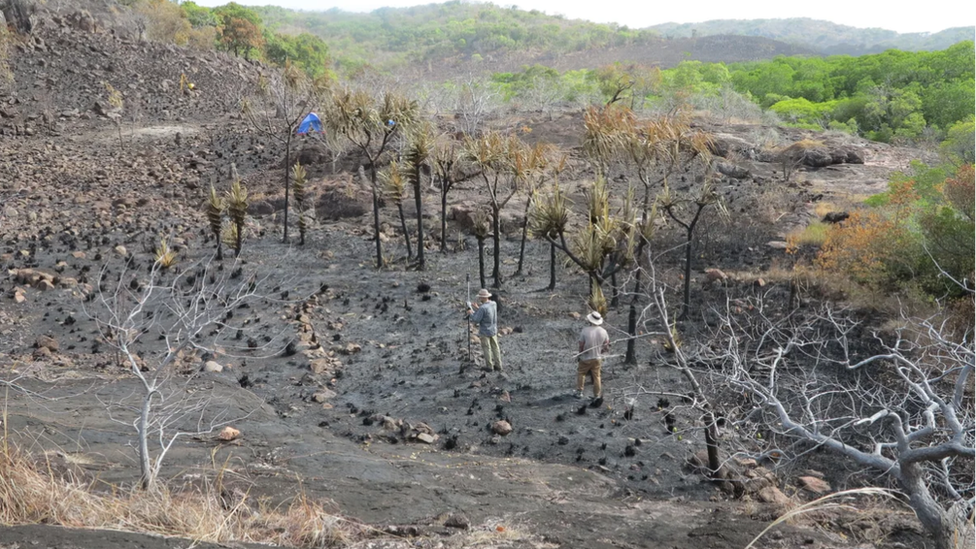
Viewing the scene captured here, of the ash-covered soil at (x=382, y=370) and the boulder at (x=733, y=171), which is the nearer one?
the ash-covered soil at (x=382, y=370)

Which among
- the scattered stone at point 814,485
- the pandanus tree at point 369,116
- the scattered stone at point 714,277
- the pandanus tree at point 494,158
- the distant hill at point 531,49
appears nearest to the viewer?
the scattered stone at point 814,485

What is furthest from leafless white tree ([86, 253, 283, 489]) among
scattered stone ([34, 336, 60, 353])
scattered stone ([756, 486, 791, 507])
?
scattered stone ([756, 486, 791, 507])

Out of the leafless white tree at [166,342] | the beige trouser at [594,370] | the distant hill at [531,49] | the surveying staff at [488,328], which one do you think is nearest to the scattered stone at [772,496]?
the beige trouser at [594,370]

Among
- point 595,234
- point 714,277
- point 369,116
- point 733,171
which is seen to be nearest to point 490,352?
point 595,234

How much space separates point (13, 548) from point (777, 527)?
16.5 ft

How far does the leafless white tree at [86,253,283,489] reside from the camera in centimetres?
551

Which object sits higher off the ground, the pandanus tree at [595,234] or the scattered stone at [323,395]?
the pandanus tree at [595,234]

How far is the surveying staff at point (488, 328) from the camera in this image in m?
9.50

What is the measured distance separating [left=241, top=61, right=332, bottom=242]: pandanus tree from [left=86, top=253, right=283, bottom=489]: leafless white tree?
4240mm

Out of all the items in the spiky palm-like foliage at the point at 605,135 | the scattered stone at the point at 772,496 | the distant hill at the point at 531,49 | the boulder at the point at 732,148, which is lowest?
the scattered stone at the point at 772,496

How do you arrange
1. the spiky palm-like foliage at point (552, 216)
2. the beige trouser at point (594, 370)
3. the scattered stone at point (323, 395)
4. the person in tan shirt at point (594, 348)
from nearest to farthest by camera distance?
the person in tan shirt at point (594, 348), the beige trouser at point (594, 370), the scattered stone at point (323, 395), the spiky palm-like foliage at point (552, 216)

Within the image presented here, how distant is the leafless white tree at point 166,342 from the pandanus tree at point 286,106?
13.9 ft

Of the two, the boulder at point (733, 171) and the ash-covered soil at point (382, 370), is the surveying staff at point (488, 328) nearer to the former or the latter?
the ash-covered soil at point (382, 370)

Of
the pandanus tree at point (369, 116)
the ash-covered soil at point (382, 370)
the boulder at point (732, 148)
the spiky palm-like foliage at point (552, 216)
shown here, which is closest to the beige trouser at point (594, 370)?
the ash-covered soil at point (382, 370)
